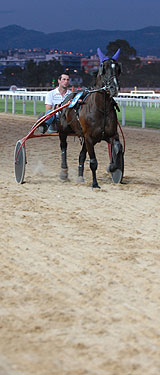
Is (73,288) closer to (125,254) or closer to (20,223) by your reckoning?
(125,254)

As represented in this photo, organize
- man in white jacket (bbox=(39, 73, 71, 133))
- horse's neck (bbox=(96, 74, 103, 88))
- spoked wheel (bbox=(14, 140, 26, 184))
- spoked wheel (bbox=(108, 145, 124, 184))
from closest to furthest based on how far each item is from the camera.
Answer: horse's neck (bbox=(96, 74, 103, 88)), spoked wheel (bbox=(108, 145, 124, 184)), spoked wheel (bbox=(14, 140, 26, 184)), man in white jacket (bbox=(39, 73, 71, 133))

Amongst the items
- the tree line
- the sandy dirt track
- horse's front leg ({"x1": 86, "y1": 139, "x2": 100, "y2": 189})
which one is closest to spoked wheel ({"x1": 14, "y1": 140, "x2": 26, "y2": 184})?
the sandy dirt track

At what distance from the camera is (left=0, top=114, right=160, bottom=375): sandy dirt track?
340cm

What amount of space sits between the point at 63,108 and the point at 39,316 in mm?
5259

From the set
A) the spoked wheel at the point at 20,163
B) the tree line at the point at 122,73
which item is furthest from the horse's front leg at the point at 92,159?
the tree line at the point at 122,73

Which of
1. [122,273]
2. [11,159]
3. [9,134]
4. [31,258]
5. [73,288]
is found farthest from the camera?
[9,134]

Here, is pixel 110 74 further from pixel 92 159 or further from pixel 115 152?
pixel 92 159

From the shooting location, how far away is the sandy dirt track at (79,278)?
11.2 feet

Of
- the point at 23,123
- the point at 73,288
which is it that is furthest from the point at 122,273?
the point at 23,123

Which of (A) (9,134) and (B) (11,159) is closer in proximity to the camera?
(B) (11,159)

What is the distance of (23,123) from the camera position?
831 inches

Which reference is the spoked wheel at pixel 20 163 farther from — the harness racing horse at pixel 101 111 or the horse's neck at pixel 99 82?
the horse's neck at pixel 99 82

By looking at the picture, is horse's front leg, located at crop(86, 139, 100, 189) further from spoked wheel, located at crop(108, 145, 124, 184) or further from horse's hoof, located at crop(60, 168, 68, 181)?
horse's hoof, located at crop(60, 168, 68, 181)

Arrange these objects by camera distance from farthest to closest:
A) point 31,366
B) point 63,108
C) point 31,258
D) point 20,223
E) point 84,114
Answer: point 63,108, point 84,114, point 20,223, point 31,258, point 31,366
